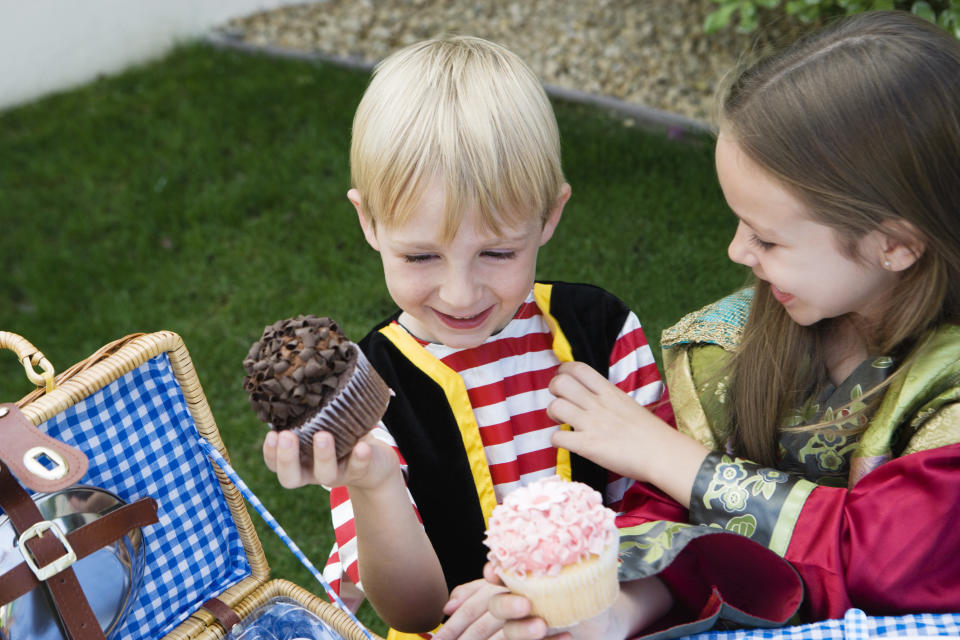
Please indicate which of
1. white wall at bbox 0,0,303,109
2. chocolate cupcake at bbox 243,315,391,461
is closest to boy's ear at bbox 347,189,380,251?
chocolate cupcake at bbox 243,315,391,461

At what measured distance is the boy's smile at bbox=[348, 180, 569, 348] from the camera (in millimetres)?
1464

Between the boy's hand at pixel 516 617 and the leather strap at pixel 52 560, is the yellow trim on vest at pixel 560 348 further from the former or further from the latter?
the leather strap at pixel 52 560

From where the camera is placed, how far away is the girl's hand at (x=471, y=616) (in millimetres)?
1427

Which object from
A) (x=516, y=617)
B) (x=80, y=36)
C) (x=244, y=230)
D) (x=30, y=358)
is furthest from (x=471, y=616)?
(x=80, y=36)

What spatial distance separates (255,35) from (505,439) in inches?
175

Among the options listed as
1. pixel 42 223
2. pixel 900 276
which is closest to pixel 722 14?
pixel 900 276

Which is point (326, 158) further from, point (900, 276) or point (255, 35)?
point (900, 276)

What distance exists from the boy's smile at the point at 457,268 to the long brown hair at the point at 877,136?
0.38 m

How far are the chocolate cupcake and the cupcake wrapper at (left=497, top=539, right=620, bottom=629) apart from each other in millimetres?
318

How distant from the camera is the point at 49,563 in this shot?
4.34 feet

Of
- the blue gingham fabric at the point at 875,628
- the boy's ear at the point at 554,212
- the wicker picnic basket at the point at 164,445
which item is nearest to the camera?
the blue gingham fabric at the point at 875,628

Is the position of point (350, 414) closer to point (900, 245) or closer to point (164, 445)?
point (164, 445)

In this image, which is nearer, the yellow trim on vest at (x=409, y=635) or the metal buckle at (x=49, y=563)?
the metal buckle at (x=49, y=563)

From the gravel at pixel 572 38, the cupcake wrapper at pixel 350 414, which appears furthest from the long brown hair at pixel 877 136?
the gravel at pixel 572 38
